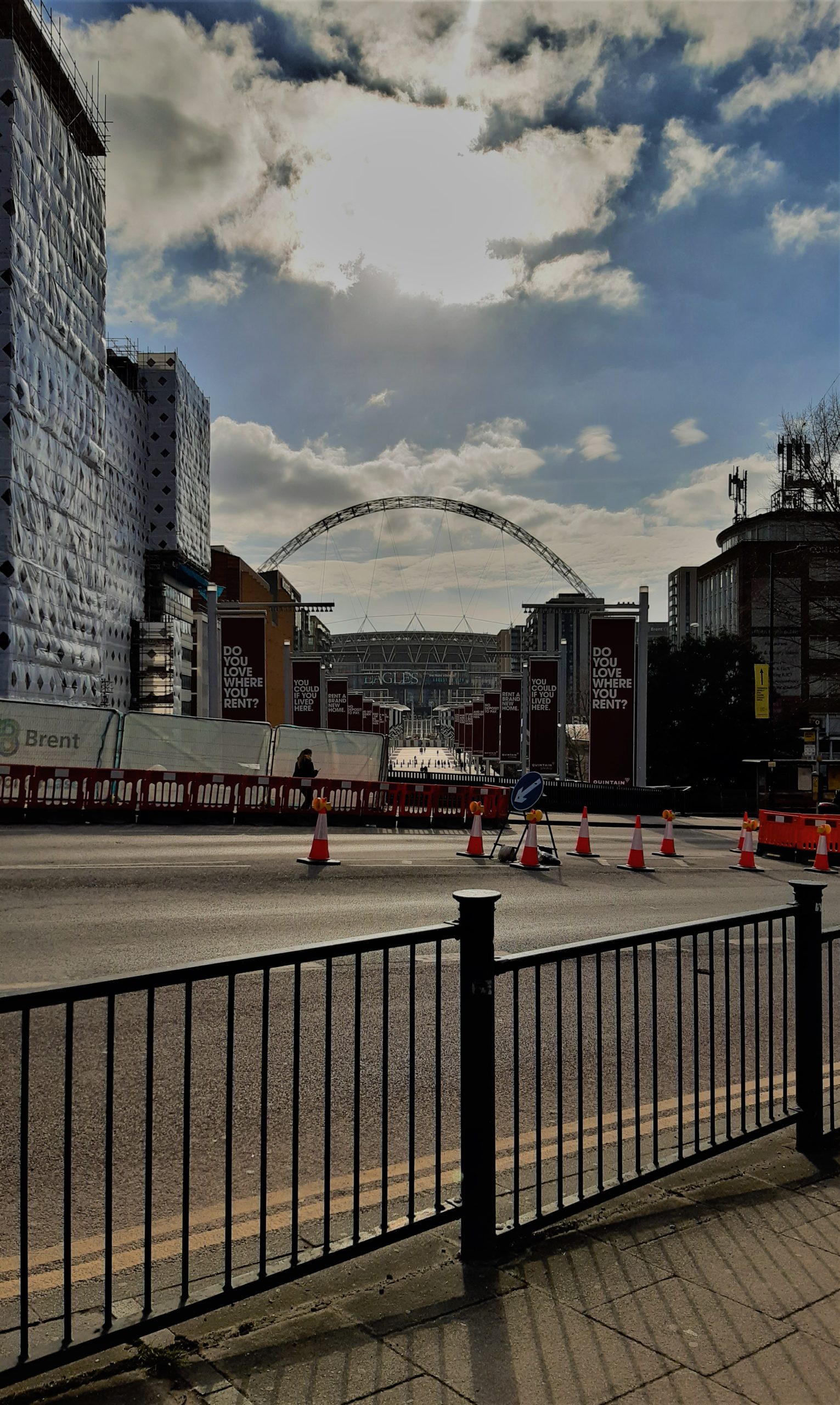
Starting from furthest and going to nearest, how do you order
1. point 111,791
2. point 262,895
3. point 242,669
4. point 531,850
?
point 242,669
point 111,791
point 531,850
point 262,895

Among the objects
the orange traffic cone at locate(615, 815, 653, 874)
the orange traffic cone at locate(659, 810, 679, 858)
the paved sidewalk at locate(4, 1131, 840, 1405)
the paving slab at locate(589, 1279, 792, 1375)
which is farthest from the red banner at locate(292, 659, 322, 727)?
the paving slab at locate(589, 1279, 792, 1375)

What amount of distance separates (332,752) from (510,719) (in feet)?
90.4

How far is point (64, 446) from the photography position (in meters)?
43.7

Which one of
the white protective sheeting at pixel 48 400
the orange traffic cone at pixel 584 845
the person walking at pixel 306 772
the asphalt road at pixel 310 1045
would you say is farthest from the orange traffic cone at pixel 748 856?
the white protective sheeting at pixel 48 400

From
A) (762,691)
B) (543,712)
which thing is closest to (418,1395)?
(762,691)

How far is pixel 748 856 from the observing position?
1747 cm

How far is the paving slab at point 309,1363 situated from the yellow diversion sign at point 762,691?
35507 millimetres

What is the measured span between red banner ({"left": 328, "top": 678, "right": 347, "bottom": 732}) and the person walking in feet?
108

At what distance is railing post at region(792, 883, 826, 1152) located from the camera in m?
4.79

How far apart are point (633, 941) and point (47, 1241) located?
2556mm

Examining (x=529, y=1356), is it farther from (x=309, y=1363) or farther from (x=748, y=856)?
(x=748, y=856)

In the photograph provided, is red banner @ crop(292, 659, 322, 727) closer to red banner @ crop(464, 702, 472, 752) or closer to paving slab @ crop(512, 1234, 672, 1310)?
red banner @ crop(464, 702, 472, 752)

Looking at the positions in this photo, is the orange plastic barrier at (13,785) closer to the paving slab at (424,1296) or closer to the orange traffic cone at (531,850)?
the orange traffic cone at (531,850)

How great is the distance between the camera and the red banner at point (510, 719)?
50.8 meters
